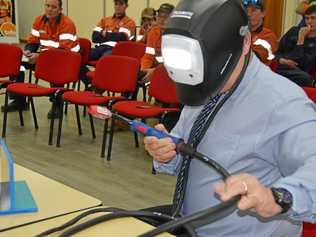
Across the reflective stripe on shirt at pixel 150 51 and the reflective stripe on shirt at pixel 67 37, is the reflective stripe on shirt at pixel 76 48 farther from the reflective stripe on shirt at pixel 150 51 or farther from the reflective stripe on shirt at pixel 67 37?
the reflective stripe on shirt at pixel 150 51

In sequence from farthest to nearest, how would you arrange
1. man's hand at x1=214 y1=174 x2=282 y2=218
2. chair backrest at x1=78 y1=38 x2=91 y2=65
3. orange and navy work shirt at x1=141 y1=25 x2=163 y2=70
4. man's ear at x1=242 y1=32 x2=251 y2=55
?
chair backrest at x1=78 y1=38 x2=91 y2=65 < orange and navy work shirt at x1=141 y1=25 x2=163 y2=70 < man's ear at x1=242 y1=32 x2=251 y2=55 < man's hand at x1=214 y1=174 x2=282 y2=218

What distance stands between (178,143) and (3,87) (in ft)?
13.2

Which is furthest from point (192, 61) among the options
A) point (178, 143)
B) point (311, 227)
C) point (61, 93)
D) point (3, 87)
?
point (3, 87)

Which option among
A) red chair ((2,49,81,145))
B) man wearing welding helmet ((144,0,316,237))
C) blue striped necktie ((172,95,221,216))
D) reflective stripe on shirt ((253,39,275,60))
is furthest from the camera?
reflective stripe on shirt ((253,39,275,60))

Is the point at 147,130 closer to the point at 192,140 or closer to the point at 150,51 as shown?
the point at 192,140

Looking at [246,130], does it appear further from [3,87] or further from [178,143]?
[3,87]

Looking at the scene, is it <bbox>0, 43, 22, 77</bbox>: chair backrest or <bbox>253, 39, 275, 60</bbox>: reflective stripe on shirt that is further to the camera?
<bbox>0, 43, 22, 77</bbox>: chair backrest

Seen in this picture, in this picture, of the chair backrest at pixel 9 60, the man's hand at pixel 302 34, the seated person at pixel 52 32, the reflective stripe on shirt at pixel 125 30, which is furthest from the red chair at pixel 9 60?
the man's hand at pixel 302 34

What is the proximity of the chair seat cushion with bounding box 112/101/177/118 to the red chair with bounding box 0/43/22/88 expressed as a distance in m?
1.45

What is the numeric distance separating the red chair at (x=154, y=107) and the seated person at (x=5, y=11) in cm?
745

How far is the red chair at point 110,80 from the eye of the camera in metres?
4.34

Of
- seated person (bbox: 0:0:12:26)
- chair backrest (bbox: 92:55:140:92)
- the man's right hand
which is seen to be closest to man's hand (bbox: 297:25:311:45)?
chair backrest (bbox: 92:55:140:92)

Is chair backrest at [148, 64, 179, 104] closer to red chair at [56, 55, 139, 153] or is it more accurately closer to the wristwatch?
red chair at [56, 55, 139, 153]

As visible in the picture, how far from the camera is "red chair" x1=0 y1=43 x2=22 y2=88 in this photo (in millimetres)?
5116
